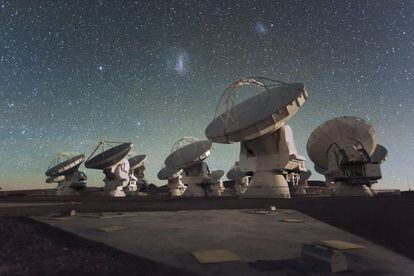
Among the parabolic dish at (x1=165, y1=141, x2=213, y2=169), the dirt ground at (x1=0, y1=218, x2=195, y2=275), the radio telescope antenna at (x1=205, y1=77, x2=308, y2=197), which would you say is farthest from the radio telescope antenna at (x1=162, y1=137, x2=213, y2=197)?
the dirt ground at (x1=0, y1=218, x2=195, y2=275)

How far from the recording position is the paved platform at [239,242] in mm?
8148

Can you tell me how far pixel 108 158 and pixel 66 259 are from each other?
2303 inches

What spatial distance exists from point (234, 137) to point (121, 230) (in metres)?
29.8

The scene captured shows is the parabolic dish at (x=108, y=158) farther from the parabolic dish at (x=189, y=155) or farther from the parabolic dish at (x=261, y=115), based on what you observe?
the parabolic dish at (x=261, y=115)

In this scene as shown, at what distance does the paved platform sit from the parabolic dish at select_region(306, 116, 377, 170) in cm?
4169

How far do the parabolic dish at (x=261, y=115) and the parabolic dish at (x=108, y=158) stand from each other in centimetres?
2661

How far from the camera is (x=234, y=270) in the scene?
7840 millimetres

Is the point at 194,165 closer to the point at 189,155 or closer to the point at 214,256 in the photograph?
the point at 189,155

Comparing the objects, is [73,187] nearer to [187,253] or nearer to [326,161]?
[326,161]

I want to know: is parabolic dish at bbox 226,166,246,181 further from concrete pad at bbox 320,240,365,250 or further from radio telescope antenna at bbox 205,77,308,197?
concrete pad at bbox 320,240,365,250

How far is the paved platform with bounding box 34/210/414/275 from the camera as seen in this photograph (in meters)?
8.15

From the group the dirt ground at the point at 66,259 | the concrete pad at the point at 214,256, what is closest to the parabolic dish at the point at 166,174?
the dirt ground at the point at 66,259

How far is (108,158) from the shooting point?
64.8 m

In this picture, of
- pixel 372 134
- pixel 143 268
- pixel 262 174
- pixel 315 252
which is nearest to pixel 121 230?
pixel 143 268
